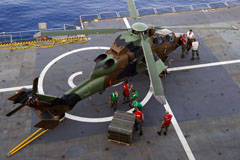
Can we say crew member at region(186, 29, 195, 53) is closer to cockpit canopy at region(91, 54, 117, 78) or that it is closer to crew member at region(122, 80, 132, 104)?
crew member at region(122, 80, 132, 104)

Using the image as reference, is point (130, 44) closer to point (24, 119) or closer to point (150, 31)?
point (150, 31)

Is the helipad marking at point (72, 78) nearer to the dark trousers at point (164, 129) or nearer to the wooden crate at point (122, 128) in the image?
the wooden crate at point (122, 128)

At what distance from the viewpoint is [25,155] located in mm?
15750

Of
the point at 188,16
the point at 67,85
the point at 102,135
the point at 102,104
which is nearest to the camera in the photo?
the point at 102,135

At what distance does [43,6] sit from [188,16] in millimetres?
30199

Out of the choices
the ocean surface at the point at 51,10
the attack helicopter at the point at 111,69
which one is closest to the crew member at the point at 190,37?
the attack helicopter at the point at 111,69

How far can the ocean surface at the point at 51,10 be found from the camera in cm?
4197

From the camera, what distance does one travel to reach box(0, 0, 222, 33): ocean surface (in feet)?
138

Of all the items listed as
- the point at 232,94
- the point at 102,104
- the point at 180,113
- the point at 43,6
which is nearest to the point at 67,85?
the point at 102,104

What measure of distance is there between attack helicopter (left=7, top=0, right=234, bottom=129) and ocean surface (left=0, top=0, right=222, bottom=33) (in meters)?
25.7

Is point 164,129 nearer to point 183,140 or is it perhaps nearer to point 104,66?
point 183,140

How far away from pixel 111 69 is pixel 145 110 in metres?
4.26

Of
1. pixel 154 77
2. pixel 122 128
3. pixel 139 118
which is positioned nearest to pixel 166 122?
pixel 139 118

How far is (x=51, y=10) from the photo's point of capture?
46.7 meters
